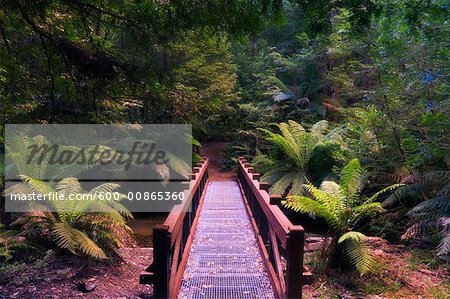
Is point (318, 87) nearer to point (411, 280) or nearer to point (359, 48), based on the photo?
point (359, 48)

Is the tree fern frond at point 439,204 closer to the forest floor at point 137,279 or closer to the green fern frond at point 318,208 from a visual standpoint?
the forest floor at point 137,279

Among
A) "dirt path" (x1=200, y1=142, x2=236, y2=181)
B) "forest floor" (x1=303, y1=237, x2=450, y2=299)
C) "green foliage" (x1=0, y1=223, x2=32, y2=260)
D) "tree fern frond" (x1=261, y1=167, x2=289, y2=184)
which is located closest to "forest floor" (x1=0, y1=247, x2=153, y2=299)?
"green foliage" (x1=0, y1=223, x2=32, y2=260)

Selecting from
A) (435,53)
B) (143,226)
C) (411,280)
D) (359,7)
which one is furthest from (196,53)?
(359,7)

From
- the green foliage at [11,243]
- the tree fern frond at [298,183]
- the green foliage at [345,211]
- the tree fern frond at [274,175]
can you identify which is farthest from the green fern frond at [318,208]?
the tree fern frond at [274,175]

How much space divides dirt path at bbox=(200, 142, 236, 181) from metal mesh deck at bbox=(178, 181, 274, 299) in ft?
22.9

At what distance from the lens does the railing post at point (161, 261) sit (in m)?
2.50

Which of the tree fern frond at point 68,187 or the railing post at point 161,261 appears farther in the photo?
the tree fern frond at point 68,187

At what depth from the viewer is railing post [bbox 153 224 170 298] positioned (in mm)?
2500

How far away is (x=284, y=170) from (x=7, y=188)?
19.0 feet

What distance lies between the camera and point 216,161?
48.2 feet

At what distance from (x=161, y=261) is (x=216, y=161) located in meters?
12.2

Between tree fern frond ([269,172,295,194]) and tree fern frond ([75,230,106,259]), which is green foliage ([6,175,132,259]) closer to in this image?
tree fern frond ([75,230,106,259])

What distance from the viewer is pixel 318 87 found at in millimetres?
12844

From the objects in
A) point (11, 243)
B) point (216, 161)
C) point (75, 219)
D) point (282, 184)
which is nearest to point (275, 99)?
point (216, 161)
